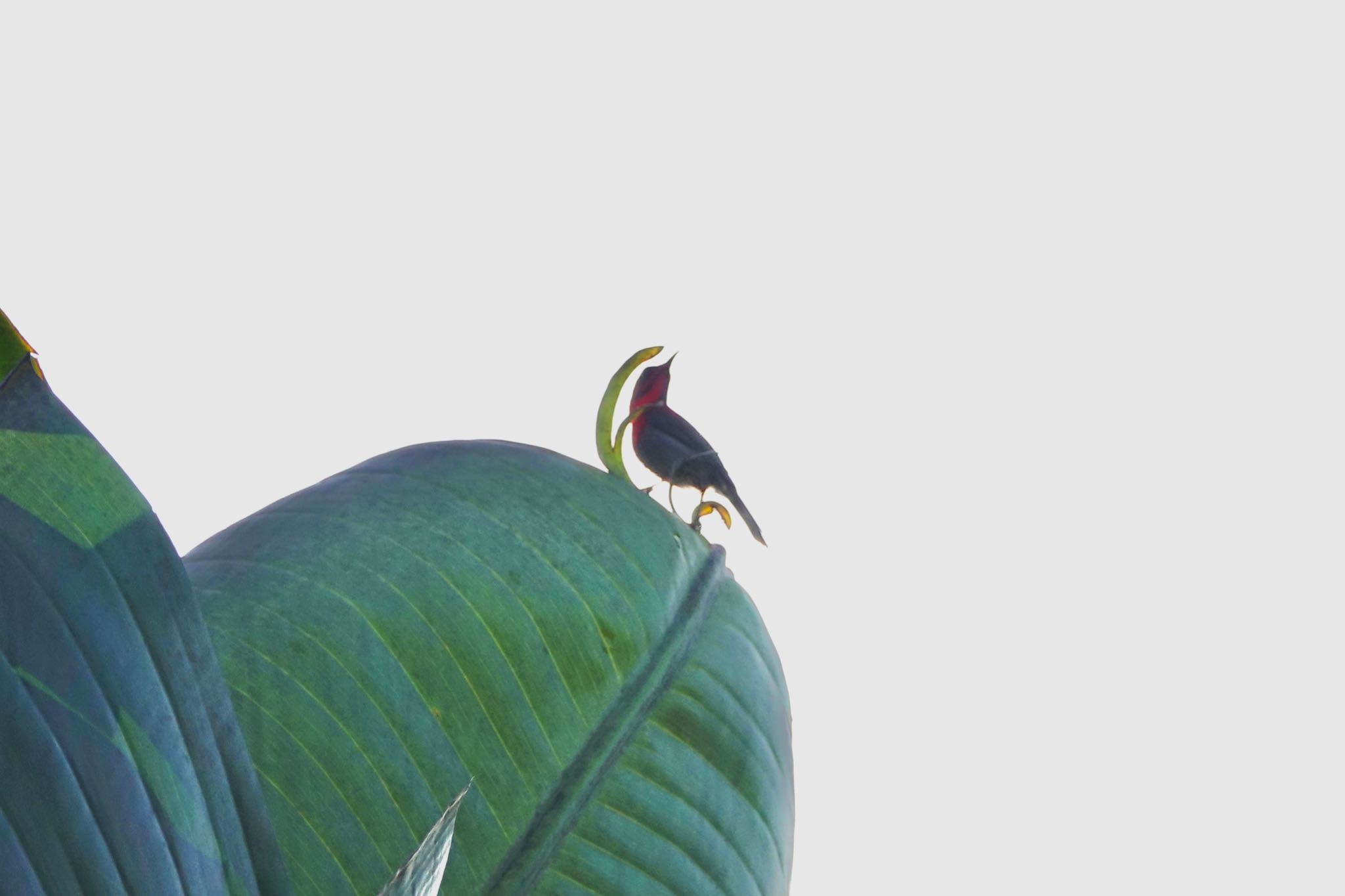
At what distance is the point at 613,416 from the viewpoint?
1.25 m

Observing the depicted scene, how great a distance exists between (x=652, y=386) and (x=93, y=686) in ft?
2.87

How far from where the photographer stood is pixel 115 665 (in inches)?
20.1

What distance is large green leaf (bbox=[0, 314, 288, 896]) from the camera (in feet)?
1.60

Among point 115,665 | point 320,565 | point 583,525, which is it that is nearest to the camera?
point 115,665

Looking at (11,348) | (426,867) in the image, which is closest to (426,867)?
(426,867)

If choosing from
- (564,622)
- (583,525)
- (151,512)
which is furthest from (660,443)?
(151,512)

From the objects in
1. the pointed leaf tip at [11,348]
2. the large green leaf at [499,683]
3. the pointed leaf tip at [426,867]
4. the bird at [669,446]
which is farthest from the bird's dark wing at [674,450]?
the pointed leaf tip at [11,348]

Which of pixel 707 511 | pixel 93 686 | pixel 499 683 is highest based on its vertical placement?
pixel 707 511

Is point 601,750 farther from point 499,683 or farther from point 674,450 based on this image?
point 674,450

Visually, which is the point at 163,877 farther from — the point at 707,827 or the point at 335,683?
the point at 707,827

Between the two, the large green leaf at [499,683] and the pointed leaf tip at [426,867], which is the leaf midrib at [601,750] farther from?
the pointed leaf tip at [426,867]

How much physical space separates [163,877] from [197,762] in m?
0.04

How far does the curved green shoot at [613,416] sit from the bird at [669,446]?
24mm

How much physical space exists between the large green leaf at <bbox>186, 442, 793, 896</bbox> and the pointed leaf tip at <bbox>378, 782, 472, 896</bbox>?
0.30 meters
